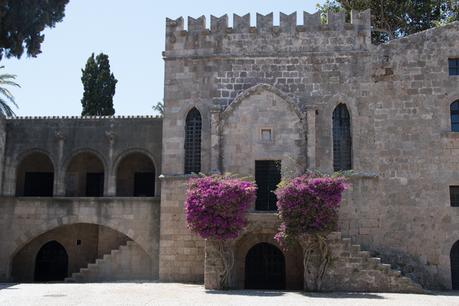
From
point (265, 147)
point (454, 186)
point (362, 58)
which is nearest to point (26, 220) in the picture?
point (265, 147)

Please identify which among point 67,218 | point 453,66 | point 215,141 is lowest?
point 67,218

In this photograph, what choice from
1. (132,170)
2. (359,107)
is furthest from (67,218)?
(359,107)

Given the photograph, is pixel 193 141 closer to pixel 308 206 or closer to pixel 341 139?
pixel 341 139

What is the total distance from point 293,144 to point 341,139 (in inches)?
80.0

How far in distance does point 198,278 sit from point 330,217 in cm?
608

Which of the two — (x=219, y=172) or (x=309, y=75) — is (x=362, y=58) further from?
(x=219, y=172)

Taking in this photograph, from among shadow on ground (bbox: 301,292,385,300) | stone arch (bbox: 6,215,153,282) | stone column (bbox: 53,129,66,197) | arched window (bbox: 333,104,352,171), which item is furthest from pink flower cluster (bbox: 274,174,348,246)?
stone column (bbox: 53,129,66,197)

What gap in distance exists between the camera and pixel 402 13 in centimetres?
3591

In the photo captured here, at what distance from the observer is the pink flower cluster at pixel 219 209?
2012 cm

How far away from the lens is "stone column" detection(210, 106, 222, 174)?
910 inches

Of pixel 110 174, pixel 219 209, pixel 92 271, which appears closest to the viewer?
pixel 219 209

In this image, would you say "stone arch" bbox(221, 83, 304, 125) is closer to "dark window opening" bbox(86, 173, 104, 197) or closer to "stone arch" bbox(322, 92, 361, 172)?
"stone arch" bbox(322, 92, 361, 172)

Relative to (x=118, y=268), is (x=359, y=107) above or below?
above

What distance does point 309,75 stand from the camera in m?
23.8
